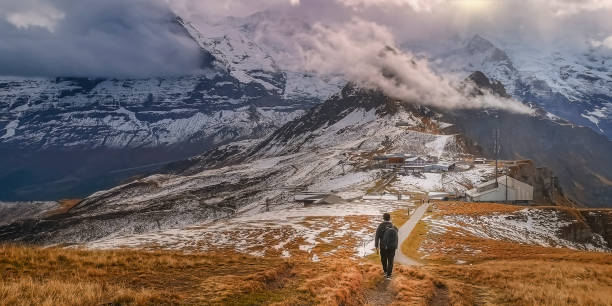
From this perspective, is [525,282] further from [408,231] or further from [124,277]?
[408,231]

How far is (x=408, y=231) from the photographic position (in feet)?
193

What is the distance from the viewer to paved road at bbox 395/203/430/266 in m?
34.7

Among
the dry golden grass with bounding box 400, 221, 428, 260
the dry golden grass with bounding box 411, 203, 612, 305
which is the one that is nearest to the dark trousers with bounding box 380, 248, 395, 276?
the dry golden grass with bounding box 411, 203, 612, 305

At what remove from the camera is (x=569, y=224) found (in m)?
80.2

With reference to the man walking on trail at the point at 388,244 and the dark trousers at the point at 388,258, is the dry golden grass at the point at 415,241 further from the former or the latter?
the man walking on trail at the point at 388,244

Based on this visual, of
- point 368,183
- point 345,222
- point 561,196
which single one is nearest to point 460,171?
point 368,183

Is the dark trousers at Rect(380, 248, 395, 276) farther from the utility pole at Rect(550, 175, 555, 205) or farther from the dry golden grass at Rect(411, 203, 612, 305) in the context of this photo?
the utility pole at Rect(550, 175, 555, 205)

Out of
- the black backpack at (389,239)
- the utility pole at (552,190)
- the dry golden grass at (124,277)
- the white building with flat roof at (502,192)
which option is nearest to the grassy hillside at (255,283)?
the dry golden grass at (124,277)

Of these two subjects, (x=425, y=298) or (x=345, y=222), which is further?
(x=345, y=222)

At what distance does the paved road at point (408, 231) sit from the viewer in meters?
34.7

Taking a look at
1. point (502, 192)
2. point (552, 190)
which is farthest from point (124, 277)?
point (552, 190)

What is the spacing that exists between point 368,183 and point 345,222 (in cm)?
8121

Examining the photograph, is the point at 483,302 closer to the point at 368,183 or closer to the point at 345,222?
the point at 345,222

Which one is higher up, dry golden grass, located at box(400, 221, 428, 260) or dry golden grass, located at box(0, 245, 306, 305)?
dry golden grass, located at box(0, 245, 306, 305)
